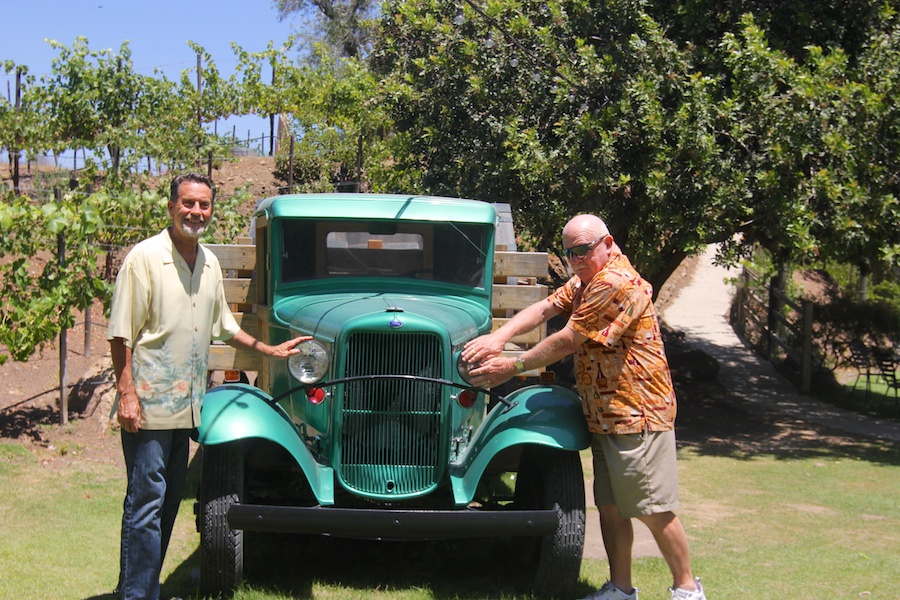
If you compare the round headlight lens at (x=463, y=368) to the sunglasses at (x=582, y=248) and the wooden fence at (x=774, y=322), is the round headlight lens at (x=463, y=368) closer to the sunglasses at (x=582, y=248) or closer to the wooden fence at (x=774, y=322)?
the sunglasses at (x=582, y=248)

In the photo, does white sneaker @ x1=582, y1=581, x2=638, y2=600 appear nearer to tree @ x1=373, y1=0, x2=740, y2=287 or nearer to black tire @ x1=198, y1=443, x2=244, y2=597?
black tire @ x1=198, y1=443, x2=244, y2=597

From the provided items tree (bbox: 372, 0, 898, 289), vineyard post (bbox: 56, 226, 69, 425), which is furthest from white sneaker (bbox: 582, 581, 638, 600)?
tree (bbox: 372, 0, 898, 289)

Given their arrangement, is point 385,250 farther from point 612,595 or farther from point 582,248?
point 612,595

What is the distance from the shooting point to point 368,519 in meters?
4.69

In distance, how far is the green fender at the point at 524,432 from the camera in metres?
4.95

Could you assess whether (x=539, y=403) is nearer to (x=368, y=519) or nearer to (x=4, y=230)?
(x=368, y=519)

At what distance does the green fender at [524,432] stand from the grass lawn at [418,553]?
689mm

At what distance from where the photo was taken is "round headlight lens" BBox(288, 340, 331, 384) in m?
5.20

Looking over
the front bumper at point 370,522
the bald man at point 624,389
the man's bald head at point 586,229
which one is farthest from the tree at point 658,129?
the front bumper at point 370,522

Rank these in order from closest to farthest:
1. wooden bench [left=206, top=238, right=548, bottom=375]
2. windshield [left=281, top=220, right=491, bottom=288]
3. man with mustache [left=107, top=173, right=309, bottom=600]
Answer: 1. man with mustache [left=107, top=173, right=309, bottom=600]
2. windshield [left=281, top=220, right=491, bottom=288]
3. wooden bench [left=206, top=238, right=548, bottom=375]

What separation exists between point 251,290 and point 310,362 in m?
1.81

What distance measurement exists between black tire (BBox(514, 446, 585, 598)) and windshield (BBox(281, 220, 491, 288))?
144 centimetres

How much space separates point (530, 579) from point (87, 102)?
14237 millimetres

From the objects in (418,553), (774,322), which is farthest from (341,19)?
(418,553)
